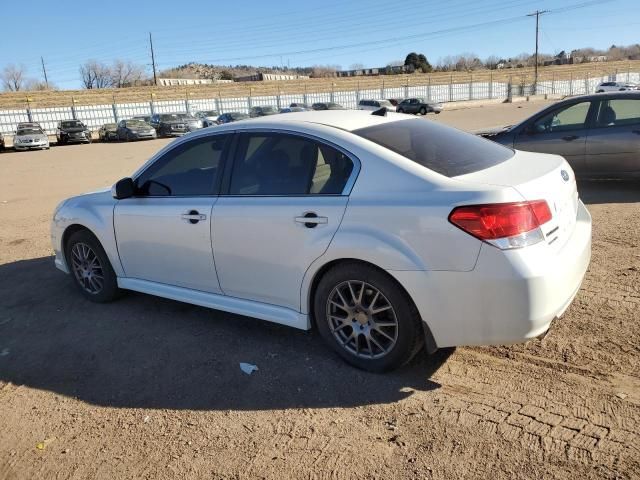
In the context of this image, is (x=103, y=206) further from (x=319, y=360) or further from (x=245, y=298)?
(x=319, y=360)

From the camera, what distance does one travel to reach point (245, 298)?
3.97 metres

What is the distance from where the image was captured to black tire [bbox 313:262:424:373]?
3227mm

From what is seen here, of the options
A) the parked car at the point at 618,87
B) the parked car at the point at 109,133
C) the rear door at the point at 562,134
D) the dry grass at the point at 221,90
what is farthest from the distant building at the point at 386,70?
the rear door at the point at 562,134

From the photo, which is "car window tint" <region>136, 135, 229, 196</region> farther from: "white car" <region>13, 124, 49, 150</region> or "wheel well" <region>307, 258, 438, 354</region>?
"white car" <region>13, 124, 49, 150</region>

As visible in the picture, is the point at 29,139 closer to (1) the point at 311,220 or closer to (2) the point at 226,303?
(2) the point at 226,303

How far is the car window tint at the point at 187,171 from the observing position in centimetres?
413

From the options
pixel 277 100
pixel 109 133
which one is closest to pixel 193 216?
pixel 109 133

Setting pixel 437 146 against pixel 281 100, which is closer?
pixel 437 146

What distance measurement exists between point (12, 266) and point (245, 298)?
4.14m

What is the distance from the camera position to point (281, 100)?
57.2 m

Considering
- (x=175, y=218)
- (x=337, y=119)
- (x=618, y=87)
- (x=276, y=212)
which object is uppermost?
(x=618, y=87)

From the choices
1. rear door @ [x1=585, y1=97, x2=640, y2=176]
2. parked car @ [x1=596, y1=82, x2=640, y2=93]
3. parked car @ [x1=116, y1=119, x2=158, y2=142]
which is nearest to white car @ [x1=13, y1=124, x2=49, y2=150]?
parked car @ [x1=116, y1=119, x2=158, y2=142]

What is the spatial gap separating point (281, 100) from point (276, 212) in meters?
55.7

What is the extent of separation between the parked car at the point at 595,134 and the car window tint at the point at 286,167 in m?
5.74
